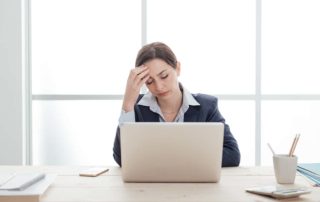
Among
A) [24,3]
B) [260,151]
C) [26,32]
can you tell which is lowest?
[260,151]

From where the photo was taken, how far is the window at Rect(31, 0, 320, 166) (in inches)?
145

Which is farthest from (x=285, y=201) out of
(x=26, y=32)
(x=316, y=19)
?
(x=26, y=32)

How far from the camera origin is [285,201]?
142 centimetres

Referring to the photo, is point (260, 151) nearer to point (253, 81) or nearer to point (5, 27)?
point (253, 81)

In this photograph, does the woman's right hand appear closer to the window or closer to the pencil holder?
the pencil holder

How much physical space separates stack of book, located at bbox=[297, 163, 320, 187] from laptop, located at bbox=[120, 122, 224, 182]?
1.22 feet

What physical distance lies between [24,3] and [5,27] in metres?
0.25

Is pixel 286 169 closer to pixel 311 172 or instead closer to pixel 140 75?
pixel 311 172

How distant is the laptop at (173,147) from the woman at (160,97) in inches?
25.2

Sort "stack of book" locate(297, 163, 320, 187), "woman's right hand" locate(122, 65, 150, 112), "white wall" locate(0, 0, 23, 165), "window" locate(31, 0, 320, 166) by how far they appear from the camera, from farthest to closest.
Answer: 1. "window" locate(31, 0, 320, 166)
2. "white wall" locate(0, 0, 23, 165)
3. "woman's right hand" locate(122, 65, 150, 112)
4. "stack of book" locate(297, 163, 320, 187)

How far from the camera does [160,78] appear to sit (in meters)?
2.33

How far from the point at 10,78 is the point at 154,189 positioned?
2391 millimetres

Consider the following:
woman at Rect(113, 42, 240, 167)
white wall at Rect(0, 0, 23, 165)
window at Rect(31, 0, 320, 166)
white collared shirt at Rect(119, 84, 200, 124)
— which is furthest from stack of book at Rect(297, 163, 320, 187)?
white wall at Rect(0, 0, 23, 165)

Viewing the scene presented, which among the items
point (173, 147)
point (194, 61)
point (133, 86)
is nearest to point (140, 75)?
point (133, 86)
